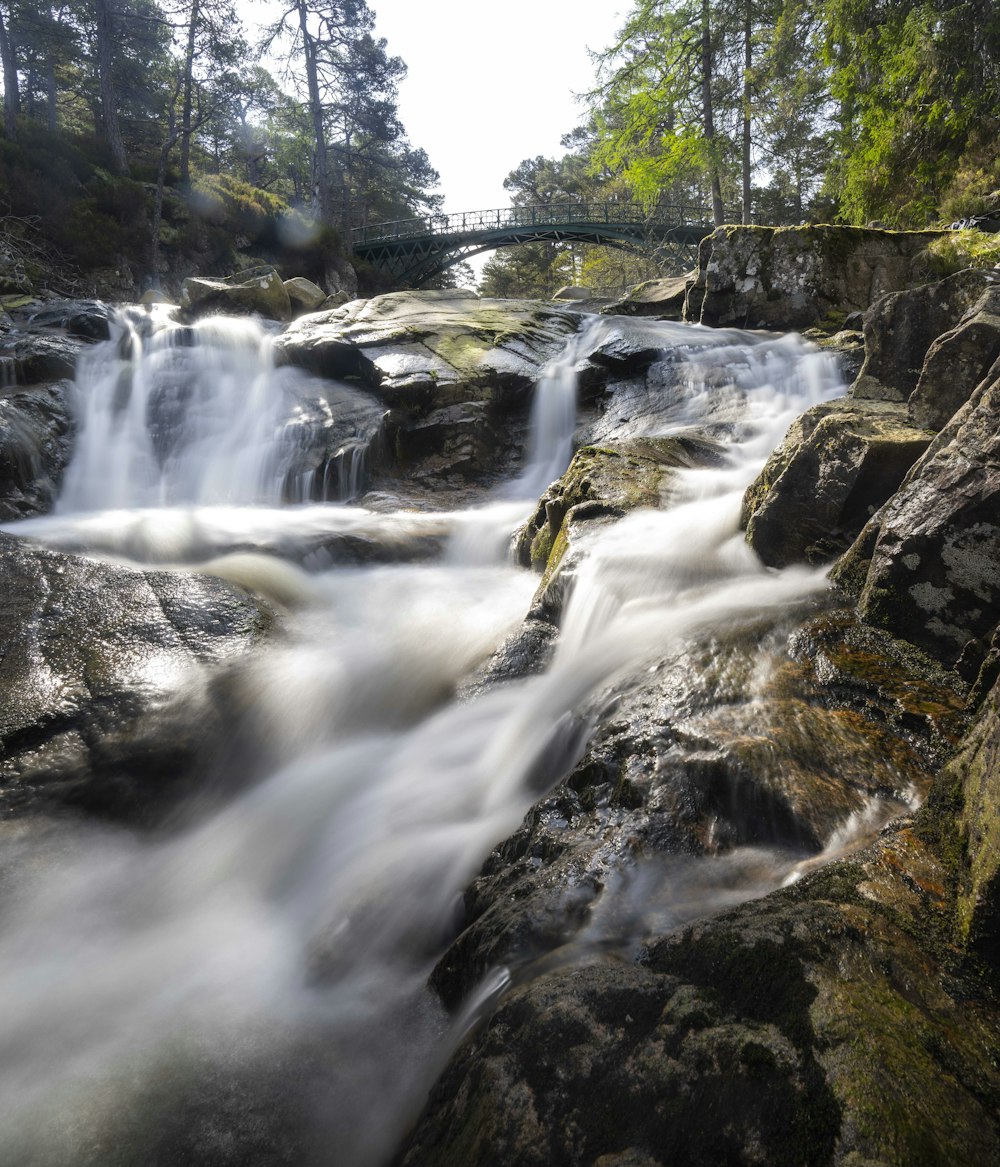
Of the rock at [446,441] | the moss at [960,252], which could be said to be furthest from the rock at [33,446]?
the moss at [960,252]

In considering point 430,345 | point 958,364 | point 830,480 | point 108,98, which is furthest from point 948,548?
point 108,98

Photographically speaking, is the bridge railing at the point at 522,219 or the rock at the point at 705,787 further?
the bridge railing at the point at 522,219

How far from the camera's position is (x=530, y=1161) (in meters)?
1.21

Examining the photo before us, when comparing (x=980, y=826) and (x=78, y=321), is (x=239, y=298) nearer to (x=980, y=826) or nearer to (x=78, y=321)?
(x=78, y=321)

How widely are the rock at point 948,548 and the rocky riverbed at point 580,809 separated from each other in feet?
0.04

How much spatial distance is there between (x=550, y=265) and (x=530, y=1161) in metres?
41.0

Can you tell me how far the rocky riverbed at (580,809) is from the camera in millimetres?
1281

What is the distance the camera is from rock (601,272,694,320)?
42.5 ft

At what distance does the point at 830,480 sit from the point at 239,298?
13.2m

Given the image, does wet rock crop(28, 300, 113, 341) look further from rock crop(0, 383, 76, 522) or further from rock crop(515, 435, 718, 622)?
rock crop(515, 435, 718, 622)

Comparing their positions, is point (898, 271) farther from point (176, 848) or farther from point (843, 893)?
point (176, 848)

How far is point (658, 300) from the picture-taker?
13.3m

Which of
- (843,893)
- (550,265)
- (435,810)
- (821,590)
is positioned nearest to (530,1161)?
(843,893)

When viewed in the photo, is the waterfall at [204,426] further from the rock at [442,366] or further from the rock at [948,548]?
the rock at [948,548]
